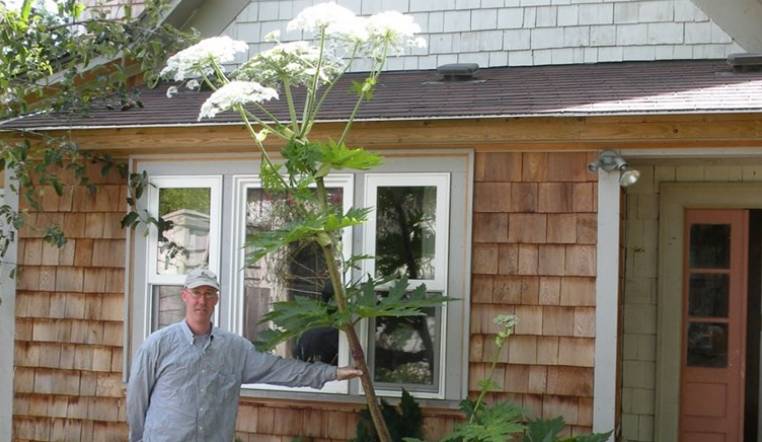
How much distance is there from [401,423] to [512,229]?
1.32 m

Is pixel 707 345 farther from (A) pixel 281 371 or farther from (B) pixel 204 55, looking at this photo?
(B) pixel 204 55

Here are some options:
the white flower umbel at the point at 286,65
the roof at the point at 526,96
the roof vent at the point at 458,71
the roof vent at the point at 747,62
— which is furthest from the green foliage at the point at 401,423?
the roof vent at the point at 747,62

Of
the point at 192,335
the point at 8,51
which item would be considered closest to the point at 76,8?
the point at 8,51

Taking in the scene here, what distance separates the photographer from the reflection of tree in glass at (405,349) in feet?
17.3

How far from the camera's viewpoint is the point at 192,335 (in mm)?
4539

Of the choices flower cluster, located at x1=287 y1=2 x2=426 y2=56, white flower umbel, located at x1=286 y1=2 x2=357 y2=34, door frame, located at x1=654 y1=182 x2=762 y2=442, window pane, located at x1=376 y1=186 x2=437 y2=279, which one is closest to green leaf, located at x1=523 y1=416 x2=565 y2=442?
window pane, located at x1=376 y1=186 x2=437 y2=279

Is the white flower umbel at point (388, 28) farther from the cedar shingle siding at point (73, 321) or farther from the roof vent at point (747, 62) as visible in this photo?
the cedar shingle siding at point (73, 321)

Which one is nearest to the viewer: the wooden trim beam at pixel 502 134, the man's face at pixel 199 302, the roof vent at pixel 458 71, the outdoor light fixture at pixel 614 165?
the man's face at pixel 199 302

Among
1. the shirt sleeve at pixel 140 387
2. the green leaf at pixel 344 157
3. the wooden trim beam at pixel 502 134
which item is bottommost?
the shirt sleeve at pixel 140 387

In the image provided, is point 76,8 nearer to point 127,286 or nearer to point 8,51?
point 8,51

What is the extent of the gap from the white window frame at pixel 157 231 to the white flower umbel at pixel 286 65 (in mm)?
1127

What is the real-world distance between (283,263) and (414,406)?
126 centimetres

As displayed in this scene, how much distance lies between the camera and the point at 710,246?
6.01 m

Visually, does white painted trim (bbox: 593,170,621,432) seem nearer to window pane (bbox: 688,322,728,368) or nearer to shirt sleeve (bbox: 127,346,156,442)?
window pane (bbox: 688,322,728,368)
